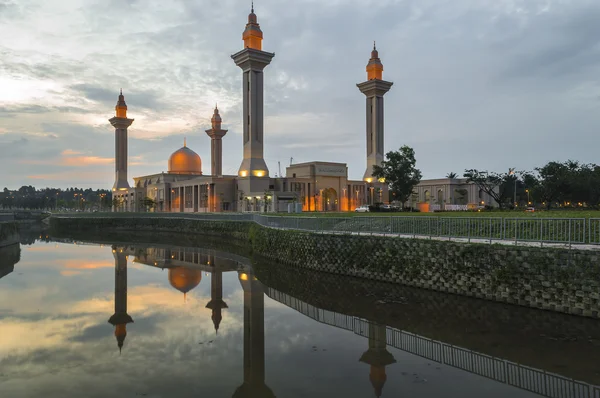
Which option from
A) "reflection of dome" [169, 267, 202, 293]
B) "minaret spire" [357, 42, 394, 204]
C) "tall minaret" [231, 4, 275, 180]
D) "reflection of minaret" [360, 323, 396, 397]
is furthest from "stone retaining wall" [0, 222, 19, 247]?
"minaret spire" [357, 42, 394, 204]

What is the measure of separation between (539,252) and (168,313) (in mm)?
15250

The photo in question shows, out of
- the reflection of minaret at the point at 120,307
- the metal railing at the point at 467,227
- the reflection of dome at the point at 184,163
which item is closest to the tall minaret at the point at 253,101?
the reflection of dome at the point at 184,163

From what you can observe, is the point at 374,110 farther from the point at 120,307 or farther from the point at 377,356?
the point at 377,356

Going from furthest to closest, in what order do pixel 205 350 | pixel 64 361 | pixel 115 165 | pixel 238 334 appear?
pixel 115 165
pixel 238 334
pixel 205 350
pixel 64 361

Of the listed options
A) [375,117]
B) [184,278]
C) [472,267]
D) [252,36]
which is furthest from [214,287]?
[375,117]

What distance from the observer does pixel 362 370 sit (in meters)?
12.1

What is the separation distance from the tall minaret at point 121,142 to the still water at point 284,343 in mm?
107574

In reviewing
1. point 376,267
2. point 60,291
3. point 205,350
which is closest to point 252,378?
point 205,350

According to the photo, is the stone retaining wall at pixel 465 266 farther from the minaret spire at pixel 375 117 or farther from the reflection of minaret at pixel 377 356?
the minaret spire at pixel 375 117

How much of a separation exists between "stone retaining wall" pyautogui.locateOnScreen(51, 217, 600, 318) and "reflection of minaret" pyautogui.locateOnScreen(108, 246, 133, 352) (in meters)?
11.2

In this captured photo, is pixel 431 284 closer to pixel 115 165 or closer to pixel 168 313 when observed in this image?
pixel 168 313

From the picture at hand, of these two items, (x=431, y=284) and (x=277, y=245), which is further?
(x=277, y=245)

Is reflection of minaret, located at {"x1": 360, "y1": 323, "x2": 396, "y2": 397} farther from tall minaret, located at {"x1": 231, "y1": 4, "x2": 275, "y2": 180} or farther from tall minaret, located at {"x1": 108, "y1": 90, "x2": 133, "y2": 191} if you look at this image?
tall minaret, located at {"x1": 108, "y1": 90, "x2": 133, "y2": 191}

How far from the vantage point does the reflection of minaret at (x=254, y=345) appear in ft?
36.1
